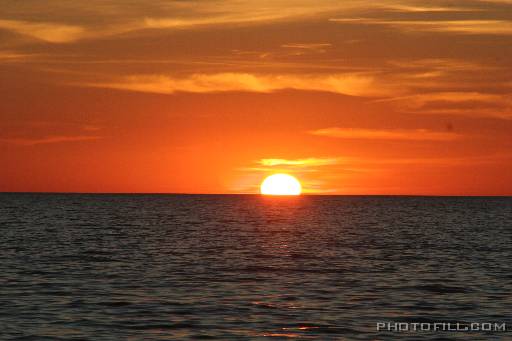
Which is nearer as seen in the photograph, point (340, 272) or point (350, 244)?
point (340, 272)

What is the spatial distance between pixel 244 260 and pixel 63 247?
18.7 m

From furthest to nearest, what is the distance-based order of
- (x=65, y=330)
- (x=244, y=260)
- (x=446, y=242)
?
(x=446, y=242)
(x=244, y=260)
(x=65, y=330)

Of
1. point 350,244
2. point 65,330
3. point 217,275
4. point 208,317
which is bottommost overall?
point 65,330

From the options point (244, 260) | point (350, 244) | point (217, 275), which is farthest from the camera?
point (350, 244)

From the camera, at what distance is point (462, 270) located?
172ft

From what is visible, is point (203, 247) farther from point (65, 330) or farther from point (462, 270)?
point (65, 330)

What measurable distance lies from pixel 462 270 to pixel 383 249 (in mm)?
17437

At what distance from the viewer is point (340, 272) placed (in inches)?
1966

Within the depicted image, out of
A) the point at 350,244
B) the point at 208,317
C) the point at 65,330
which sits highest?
the point at 350,244

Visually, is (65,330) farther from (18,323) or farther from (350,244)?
(350,244)

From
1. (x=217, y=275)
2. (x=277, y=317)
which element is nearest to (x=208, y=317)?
(x=277, y=317)

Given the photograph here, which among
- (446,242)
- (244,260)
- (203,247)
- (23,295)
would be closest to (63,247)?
(203,247)

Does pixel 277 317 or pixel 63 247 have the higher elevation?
pixel 63 247

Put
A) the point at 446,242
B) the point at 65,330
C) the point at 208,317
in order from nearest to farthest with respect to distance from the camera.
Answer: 1. the point at 65,330
2. the point at 208,317
3. the point at 446,242
